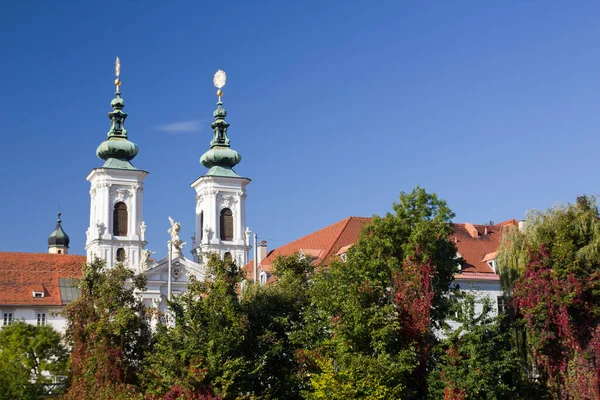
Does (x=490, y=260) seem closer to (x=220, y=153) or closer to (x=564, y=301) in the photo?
(x=564, y=301)

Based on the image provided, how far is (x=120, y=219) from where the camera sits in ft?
269

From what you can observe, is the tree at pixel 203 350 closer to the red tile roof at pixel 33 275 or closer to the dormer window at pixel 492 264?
the dormer window at pixel 492 264

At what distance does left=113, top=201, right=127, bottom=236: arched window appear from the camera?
8169 cm

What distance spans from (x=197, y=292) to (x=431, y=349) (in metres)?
9.11

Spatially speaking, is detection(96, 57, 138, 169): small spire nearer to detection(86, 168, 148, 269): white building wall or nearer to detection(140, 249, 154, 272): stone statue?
detection(86, 168, 148, 269): white building wall

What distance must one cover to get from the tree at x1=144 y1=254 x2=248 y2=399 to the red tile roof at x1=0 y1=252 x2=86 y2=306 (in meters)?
34.6

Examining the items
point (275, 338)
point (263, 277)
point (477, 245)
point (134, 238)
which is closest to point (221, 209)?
point (134, 238)

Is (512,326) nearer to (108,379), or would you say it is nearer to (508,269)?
(508,269)

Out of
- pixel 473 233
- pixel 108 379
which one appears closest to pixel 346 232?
pixel 473 233

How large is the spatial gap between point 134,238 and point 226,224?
9120 millimetres

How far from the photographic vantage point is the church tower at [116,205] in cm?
8056

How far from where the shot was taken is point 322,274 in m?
39.3

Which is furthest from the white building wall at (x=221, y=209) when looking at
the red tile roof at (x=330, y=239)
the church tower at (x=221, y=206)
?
the red tile roof at (x=330, y=239)

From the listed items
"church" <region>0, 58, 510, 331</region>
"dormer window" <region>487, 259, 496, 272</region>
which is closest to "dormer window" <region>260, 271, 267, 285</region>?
"church" <region>0, 58, 510, 331</region>
